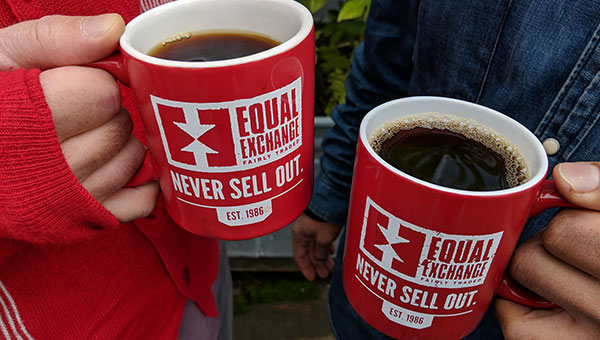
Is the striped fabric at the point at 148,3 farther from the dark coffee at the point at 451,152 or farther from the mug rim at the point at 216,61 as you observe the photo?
the dark coffee at the point at 451,152

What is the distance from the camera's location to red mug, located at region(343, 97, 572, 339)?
54 centimetres

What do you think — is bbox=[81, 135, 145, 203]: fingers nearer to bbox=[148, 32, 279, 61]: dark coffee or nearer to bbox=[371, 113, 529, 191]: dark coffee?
bbox=[148, 32, 279, 61]: dark coffee

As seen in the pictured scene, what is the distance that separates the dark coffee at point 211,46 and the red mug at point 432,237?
26 centimetres

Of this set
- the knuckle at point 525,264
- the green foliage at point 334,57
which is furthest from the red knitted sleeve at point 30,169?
the green foliage at point 334,57

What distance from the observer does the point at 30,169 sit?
0.54 m

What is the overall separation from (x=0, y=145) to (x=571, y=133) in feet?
2.87

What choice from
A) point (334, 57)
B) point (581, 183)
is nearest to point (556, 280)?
point (581, 183)

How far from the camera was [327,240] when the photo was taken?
1258 millimetres

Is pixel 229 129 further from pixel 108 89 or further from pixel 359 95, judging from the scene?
pixel 359 95

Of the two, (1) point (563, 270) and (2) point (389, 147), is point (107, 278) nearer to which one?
(2) point (389, 147)

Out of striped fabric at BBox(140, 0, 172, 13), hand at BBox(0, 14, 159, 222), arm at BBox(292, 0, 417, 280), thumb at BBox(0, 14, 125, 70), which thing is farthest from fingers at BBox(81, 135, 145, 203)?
arm at BBox(292, 0, 417, 280)

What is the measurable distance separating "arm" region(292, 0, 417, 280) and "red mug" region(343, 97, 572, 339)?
0.38 metres

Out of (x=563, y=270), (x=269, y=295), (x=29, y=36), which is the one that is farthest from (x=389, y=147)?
(x=269, y=295)

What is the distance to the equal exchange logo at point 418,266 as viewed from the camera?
0.56 m
